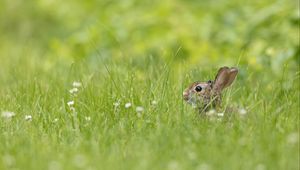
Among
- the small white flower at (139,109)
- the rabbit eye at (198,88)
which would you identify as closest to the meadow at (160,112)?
the small white flower at (139,109)

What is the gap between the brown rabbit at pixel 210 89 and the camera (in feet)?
19.4

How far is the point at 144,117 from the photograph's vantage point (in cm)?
549

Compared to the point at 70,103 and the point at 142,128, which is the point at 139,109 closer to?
the point at 142,128

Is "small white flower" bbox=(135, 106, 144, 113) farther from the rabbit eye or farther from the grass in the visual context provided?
the rabbit eye

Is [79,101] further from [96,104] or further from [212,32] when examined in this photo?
[212,32]

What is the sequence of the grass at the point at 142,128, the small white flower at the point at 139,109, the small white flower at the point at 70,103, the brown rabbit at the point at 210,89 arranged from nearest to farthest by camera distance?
the grass at the point at 142,128 < the small white flower at the point at 139,109 < the small white flower at the point at 70,103 < the brown rabbit at the point at 210,89

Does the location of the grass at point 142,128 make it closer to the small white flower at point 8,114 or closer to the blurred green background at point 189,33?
the small white flower at point 8,114

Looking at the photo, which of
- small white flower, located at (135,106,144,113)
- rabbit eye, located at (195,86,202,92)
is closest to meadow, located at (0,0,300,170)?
small white flower, located at (135,106,144,113)

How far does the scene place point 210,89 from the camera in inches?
239

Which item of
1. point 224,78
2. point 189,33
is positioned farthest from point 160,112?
point 189,33

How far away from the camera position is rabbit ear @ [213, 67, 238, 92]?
6.00 meters

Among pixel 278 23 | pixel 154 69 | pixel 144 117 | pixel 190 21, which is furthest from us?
pixel 190 21

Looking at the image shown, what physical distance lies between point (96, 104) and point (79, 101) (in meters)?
0.18

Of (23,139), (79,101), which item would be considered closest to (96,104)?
(79,101)
